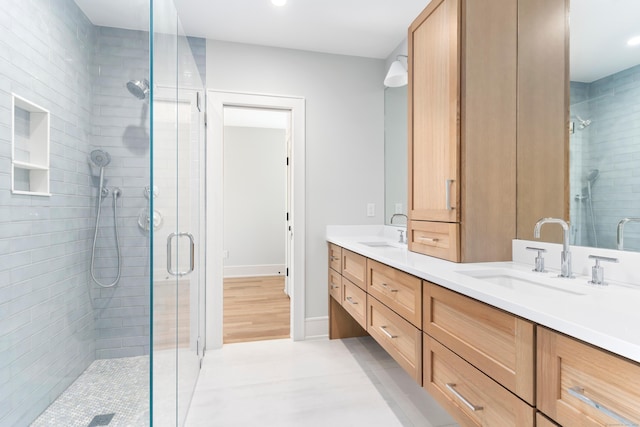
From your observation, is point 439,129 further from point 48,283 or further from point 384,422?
point 48,283

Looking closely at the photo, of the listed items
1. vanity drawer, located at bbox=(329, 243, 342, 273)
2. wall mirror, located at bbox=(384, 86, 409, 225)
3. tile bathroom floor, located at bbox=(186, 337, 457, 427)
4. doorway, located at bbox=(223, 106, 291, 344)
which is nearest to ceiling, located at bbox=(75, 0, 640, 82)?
wall mirror, located at bbox=(384, 86, 409, 225)

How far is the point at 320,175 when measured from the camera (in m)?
2.90

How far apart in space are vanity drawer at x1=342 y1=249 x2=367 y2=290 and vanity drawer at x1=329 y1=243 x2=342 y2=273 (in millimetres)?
97

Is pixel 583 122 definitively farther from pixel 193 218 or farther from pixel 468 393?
pixel 193 218

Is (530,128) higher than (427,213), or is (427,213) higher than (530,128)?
(530,128)

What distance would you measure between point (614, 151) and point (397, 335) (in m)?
1.16

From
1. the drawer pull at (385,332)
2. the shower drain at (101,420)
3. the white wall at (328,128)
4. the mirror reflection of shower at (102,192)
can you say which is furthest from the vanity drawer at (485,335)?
the white wall at (328,128)

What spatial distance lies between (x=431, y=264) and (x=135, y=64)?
1.70 m

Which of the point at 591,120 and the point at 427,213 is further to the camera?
the point at 427,213

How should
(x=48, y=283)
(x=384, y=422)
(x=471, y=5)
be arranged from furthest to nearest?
(x=384, y=422) → (x=471, y=5) → (x=48, y=283)

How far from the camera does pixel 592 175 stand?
1.33m

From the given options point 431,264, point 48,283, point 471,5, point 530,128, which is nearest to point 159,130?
point 48,283

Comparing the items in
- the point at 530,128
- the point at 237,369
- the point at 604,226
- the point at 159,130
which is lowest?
the point at 237,369

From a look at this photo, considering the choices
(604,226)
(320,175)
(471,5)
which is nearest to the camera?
(604,226)
